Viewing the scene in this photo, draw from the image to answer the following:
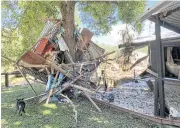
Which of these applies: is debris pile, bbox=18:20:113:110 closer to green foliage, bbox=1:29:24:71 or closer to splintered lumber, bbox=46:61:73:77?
splintered lumber, bbox=46:61:73:77

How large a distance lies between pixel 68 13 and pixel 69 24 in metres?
0.56

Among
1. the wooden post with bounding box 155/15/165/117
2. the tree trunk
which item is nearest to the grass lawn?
the wooden post with bounding box 155/15/165/117

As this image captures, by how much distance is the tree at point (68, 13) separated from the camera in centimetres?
1195

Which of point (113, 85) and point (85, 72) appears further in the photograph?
point (113, 85)

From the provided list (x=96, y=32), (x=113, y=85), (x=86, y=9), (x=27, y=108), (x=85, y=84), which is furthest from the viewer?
(x=96, y=32)

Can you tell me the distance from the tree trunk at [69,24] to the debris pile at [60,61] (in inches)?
7.8

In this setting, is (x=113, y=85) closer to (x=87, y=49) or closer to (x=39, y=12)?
(x=87, y=49)

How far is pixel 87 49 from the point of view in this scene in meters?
11.6

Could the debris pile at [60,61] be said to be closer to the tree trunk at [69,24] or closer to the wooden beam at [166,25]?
the tree trunk at [69,24]

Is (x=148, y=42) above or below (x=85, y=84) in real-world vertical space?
above

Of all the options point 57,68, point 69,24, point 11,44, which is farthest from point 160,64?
point 11,44

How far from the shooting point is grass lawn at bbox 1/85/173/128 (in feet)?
23.1

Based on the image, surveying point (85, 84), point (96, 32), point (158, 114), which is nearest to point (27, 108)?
point (85, 84)

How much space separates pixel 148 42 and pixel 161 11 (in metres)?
5.60
